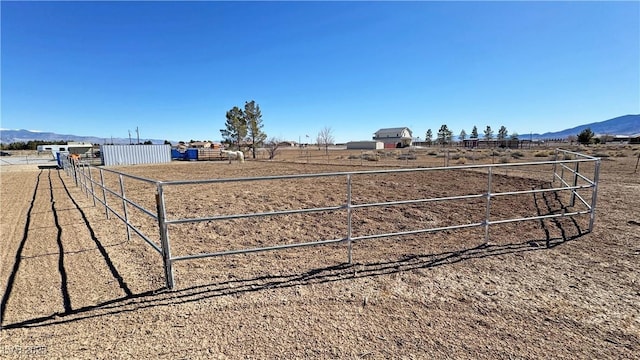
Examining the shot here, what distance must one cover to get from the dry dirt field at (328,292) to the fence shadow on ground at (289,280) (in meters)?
0.02

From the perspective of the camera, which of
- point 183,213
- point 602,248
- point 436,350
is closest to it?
point 436,350

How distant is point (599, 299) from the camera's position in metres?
2.99

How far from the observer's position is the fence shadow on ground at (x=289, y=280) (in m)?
2.87

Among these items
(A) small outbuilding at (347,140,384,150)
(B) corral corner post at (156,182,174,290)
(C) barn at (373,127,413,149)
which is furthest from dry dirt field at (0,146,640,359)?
(C) barn at (373,127,413,149)

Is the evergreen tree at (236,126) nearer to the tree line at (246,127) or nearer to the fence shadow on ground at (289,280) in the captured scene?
the tree line at (246,127)

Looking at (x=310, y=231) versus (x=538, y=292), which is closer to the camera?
(x=538, y=292)

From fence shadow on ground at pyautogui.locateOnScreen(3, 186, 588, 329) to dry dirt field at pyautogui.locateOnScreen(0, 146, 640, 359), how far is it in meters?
0.02

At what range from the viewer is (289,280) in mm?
3494

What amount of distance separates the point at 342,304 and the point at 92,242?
14.7ft

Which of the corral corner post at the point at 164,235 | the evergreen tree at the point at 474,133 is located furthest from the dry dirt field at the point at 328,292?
the evergreen tree at the point at 474,133

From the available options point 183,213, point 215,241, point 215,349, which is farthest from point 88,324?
point 183,213

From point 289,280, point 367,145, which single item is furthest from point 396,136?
point 289,280

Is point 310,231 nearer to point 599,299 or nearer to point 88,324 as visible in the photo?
point 88,324

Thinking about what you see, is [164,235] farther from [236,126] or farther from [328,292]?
[236,126]
